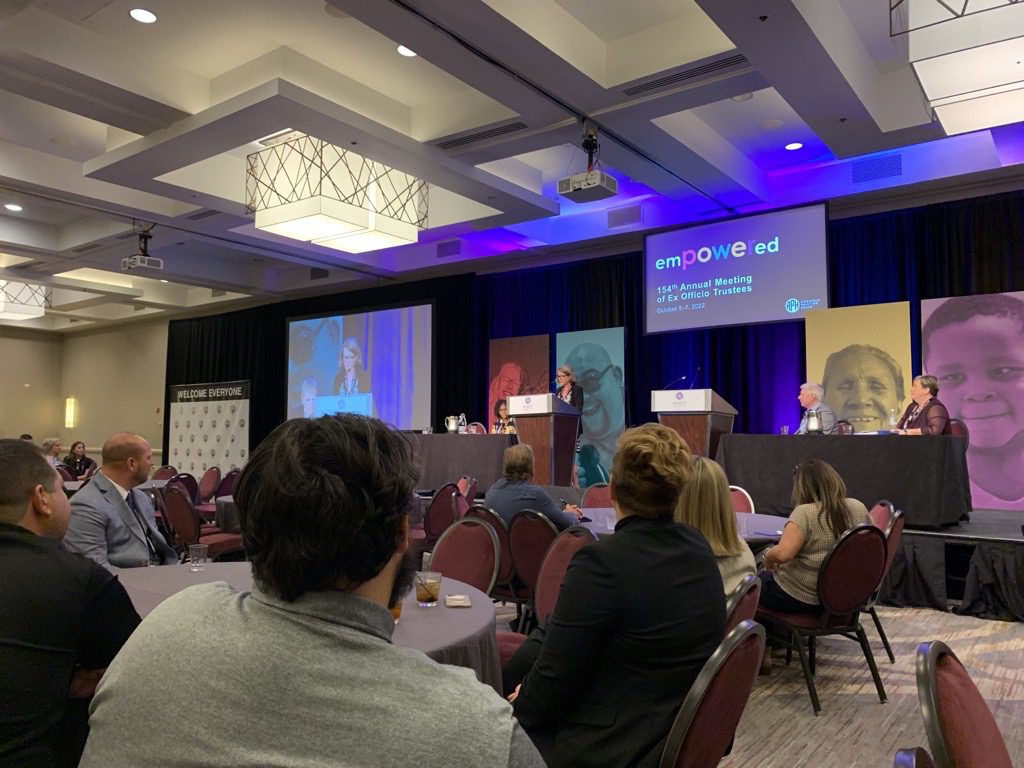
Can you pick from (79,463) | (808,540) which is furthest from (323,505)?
(79,463)

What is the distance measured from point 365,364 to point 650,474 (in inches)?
400

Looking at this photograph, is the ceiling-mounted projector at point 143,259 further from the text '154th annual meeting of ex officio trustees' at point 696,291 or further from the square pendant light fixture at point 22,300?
the text '154th annual meeting of ex officio trustees' at point 696,291

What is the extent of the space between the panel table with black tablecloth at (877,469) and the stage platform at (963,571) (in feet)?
0.49

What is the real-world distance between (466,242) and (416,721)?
10.00 meters

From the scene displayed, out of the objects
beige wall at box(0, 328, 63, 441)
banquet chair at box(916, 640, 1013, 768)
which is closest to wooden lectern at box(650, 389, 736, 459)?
banquet chair at box(916, 640, 1013, 768)

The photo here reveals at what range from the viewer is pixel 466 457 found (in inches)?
298

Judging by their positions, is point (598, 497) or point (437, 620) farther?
point (598, 497)

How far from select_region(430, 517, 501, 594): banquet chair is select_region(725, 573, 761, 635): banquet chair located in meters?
1.28

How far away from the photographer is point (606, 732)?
156 centimetres

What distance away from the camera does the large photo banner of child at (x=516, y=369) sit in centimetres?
1000

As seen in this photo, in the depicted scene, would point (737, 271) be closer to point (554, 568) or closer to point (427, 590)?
point (554, 568)

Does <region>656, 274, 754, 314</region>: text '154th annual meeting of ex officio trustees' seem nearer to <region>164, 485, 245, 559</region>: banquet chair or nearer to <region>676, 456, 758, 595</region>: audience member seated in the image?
<region>164, 485, 245, 559</region>: banquet chair

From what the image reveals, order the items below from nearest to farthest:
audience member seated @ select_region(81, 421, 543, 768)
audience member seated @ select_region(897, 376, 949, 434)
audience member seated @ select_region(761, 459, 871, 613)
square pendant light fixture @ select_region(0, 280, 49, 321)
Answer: audience member seated @ select_region(81, 421, 543, 768)
audience member seated @ select_region(761, 459, 871, 613)
audience member seated @ select_region(897, 376, 949, 434)
square pendant light fixture @ select_region(0, 280, 49, 321)

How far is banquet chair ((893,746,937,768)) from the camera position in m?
0.97
